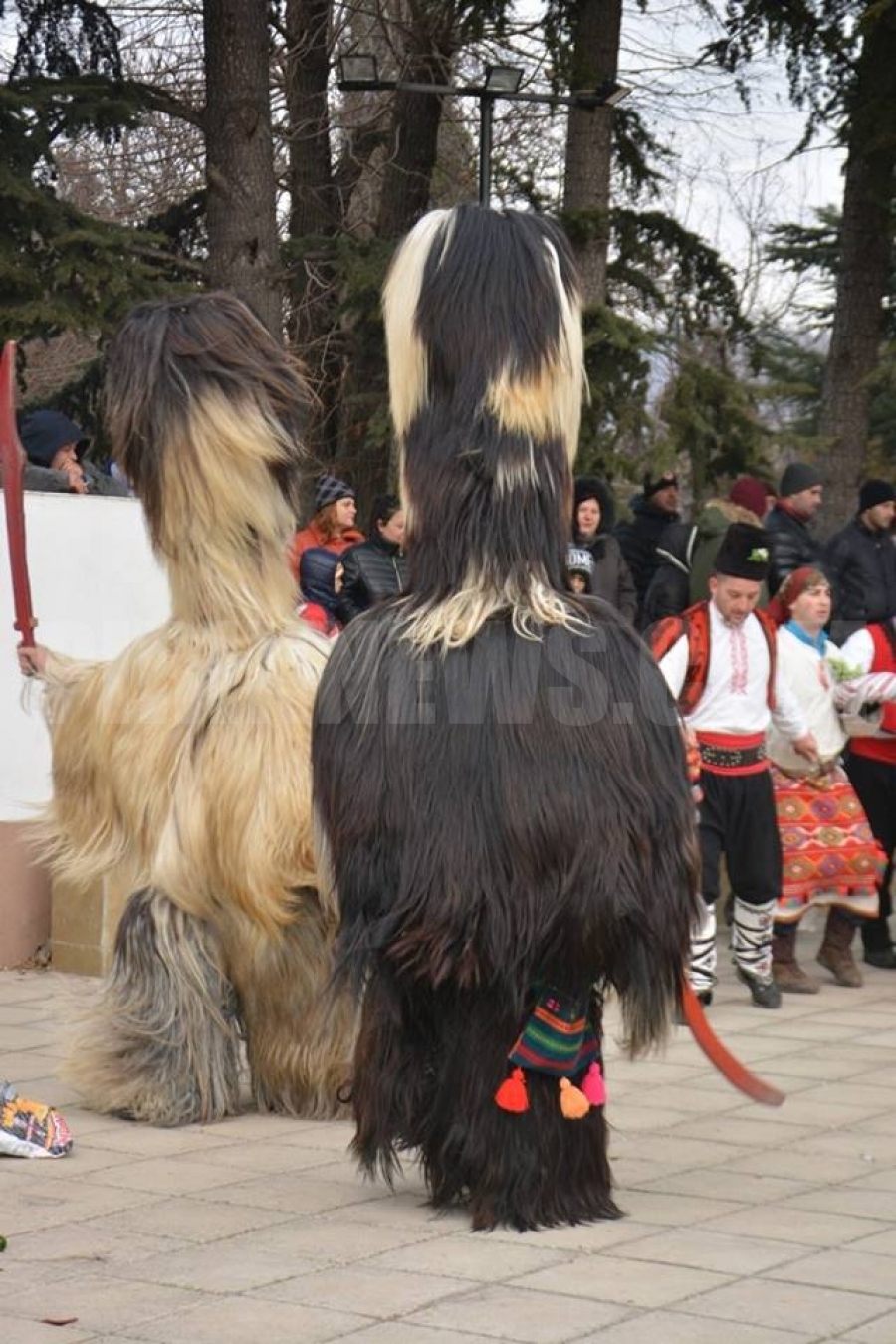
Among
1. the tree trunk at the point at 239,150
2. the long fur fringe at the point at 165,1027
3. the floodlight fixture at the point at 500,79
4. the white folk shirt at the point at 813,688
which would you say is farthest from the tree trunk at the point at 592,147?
the long fur fringe at the point at 165,1027

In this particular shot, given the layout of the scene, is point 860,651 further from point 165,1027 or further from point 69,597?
point 165,1027

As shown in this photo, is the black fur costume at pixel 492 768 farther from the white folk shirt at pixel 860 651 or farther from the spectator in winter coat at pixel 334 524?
the spectator in winter coat at pixel 334 524

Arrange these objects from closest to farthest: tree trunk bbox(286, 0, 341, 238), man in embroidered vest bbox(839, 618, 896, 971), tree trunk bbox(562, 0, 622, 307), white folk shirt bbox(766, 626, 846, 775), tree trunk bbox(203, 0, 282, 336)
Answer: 1. white folk shirt bbox(766, 626, 846, 775)
2. man in embroidered vest bbox(839, 618, 896, 971)
3. tree trunk bbox(203, 0, 282, 336)
4. tree trunk bbox(562, 0, 622, 307)
5. tree trunk bbox(286, 0, 341, 238)

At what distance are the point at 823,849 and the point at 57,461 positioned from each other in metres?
3.70

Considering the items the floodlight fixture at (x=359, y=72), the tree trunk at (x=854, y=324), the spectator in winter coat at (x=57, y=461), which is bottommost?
the spectator in winter coat at (x=57, y=461)

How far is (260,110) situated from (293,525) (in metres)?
7.92

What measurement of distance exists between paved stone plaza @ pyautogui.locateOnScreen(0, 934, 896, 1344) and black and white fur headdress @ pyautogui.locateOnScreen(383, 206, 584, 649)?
1395 millimetres

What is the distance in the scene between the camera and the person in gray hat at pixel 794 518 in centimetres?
1137

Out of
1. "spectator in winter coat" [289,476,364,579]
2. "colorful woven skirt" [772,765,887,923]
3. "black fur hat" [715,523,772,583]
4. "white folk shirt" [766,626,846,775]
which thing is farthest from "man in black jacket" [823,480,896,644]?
"spectator in winter coat" [289,476,364,579]

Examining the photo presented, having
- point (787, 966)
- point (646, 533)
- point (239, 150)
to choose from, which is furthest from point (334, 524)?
point (239, 150)

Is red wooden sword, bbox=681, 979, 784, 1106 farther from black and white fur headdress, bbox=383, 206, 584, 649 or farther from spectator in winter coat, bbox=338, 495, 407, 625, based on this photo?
spectator in winter coat, bbox=338, 495, 407, 625

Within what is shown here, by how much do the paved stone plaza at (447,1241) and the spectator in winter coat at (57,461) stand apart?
9.95 feet

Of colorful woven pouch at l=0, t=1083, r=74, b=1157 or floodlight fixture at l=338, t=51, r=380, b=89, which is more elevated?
floodlight fixture at l=338, t=51, r=380, b=89

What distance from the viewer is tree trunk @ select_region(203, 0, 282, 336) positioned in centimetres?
1406
